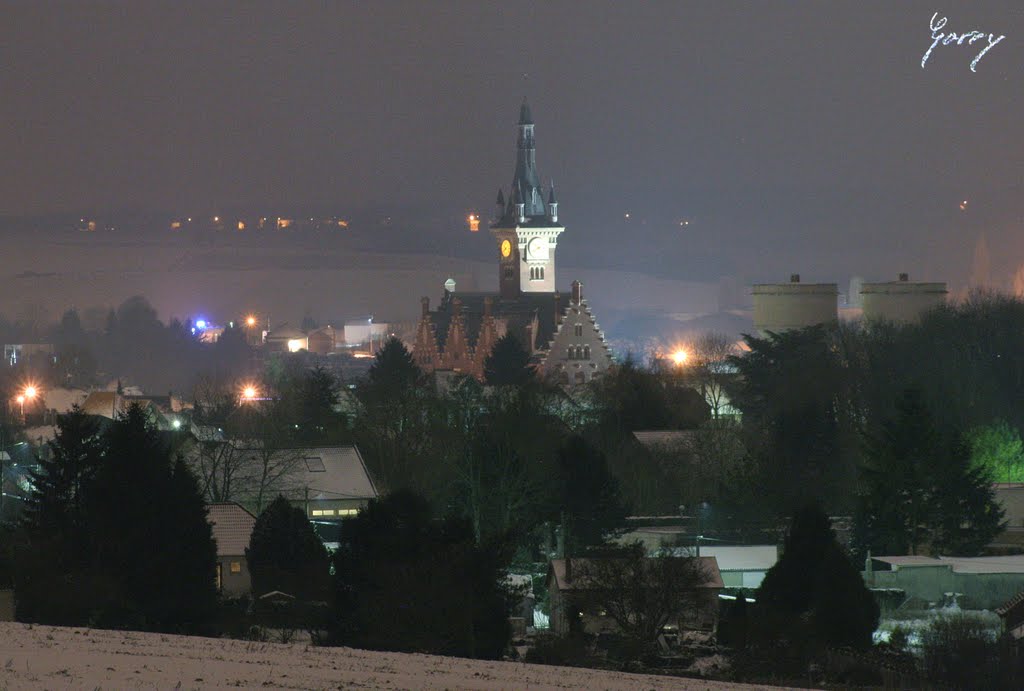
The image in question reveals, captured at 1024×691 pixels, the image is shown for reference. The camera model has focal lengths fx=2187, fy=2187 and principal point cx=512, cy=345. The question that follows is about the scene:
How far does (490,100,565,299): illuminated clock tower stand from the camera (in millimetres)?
168625

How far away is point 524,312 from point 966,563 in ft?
341

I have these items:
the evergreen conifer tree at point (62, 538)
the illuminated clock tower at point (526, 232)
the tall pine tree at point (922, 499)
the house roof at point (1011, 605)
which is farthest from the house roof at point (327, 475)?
the illuminated clock tower at point (526, 232)

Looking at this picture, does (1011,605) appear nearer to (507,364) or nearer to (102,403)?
(102,403)

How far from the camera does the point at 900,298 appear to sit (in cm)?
11525

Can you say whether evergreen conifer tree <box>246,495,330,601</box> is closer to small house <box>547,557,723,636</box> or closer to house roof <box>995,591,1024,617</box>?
small house <box>547,557,723,636</box>

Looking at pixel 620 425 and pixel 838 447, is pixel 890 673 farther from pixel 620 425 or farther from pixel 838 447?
pixel 620 425

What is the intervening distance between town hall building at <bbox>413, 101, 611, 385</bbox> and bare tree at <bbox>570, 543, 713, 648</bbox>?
79.0 meters

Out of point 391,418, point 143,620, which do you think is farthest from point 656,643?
point 391,418

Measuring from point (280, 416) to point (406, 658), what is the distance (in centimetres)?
5548

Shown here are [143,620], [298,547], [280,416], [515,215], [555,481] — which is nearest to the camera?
[143,620]

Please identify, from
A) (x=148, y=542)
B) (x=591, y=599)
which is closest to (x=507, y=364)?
(x=591, y=599)

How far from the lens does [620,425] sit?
83125mm

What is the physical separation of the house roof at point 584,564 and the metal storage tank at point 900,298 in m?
67.4

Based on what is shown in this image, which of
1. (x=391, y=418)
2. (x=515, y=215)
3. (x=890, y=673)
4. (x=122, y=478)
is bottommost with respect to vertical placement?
(x=890, y=673)
